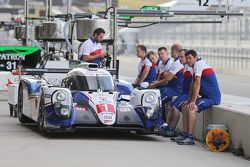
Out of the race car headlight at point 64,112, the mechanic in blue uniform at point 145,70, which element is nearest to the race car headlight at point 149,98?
the race car headlight at point 64,112

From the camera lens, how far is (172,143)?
599 inches

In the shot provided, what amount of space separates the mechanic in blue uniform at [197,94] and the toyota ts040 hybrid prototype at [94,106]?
52 centimetres

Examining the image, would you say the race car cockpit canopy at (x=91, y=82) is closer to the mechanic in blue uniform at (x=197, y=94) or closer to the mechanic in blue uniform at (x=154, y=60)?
the mechanic in blue uniform at (x=197, y=94)

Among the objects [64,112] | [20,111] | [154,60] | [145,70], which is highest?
[154,60]

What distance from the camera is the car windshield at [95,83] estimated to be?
618 inches

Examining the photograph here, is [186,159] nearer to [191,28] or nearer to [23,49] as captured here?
[23,49]

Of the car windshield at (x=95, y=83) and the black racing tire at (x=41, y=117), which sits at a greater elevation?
the car windshield at (x=95, y=83)

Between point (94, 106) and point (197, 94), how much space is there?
1608 millimetres

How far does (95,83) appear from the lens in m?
15.8

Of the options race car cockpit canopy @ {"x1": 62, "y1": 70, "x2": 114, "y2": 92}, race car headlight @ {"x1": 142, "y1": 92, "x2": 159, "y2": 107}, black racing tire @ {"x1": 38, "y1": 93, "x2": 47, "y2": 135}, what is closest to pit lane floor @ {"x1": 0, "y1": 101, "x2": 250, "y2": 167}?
black racing tire @ {"x1": 38, "y1": 93, "x2": 47, "y2": 135}

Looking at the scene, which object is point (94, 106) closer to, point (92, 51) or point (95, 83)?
point (95, 83)

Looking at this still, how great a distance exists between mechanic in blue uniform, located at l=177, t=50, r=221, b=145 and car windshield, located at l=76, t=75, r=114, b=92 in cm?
129

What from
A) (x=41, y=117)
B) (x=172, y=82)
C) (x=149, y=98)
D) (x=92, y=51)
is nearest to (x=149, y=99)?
(x=149, y=98)

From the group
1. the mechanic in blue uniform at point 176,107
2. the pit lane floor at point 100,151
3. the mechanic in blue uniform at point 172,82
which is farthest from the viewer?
the mechanic in blue uniform at point 172,82
